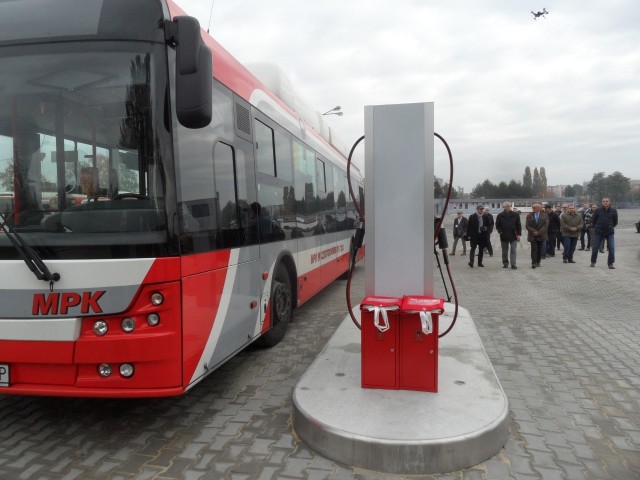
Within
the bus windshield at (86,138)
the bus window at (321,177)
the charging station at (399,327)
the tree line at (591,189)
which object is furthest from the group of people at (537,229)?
the tree line at (591,189)

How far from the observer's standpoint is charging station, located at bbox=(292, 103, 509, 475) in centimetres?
339

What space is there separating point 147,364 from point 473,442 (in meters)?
2.16

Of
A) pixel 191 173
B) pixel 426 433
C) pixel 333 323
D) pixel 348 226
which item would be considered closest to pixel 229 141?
pixel 191 173

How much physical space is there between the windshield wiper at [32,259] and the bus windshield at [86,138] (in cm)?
9

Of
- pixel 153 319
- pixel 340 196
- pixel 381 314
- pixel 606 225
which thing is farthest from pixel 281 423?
pixel 606 225

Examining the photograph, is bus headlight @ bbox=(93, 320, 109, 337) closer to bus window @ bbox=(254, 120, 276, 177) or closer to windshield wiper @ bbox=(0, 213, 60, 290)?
windshield wiper @ bbox=(0, 213, 60, 290)

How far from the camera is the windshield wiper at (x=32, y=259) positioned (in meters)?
3.03

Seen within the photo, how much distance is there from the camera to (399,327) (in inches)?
150

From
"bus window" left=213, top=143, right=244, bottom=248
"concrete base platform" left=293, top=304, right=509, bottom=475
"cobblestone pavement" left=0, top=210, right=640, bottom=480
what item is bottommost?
"cobblestone pavement" left=0, top=210, right=640, bottom=480

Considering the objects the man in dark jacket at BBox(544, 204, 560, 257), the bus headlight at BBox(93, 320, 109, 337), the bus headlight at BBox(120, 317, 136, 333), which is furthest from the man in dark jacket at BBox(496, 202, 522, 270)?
the bus headlight at BBox(93, 320, 109, 337)

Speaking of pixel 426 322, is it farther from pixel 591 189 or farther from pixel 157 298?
pixel 591 189

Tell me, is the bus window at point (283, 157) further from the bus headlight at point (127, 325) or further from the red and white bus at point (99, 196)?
the bus headlight at point (127, 325)

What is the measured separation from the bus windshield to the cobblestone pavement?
1.44m

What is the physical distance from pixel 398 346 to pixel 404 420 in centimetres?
66
